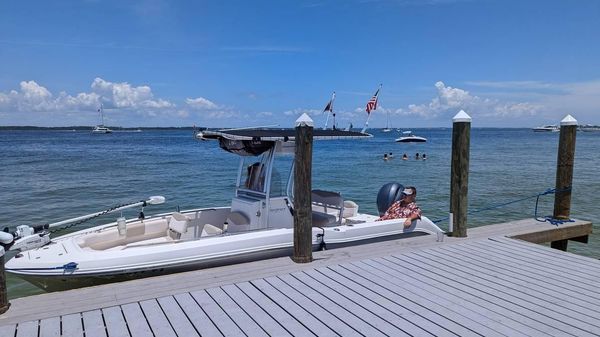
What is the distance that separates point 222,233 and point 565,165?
625cm

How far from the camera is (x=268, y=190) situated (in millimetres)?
6789

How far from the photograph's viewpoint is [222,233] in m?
6.70

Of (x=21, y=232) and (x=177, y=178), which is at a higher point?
(x=21, y=232)

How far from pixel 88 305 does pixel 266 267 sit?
79.0 inches

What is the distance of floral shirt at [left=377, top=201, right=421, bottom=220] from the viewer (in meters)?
7.41

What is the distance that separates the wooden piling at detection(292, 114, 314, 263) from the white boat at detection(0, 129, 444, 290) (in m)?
0.93

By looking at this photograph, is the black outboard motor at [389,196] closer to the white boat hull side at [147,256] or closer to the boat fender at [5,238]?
the white boat hull side at [147,256]

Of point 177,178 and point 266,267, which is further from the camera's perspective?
A: point 177,178

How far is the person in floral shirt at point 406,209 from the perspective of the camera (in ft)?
24.1

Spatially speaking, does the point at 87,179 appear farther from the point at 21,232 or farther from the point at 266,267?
the point at 266,267

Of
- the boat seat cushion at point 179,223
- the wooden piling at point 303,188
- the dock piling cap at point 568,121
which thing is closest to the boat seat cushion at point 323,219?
the wooden piling at point 303,188

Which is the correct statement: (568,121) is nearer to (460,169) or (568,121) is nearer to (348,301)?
(460,169)

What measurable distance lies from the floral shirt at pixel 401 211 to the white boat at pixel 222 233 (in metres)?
0.18

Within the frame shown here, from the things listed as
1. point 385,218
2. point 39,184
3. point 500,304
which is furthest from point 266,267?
point 39,184
